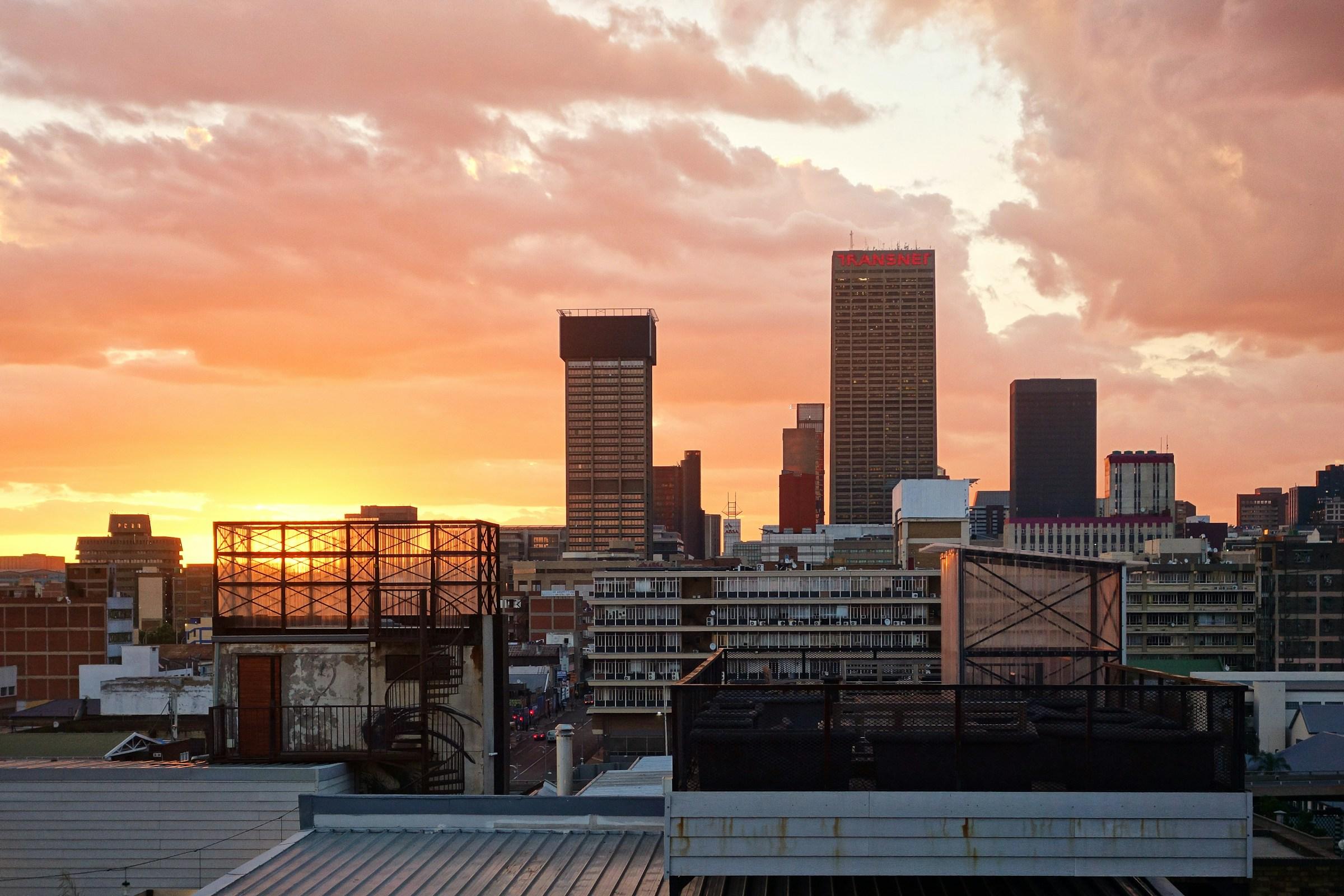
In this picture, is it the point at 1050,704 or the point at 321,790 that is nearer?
the point at 1050,704

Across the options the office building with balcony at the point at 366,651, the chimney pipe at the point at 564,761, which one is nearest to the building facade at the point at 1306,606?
the office building with balcony at the point at 366,651

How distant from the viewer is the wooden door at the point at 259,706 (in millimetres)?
27337

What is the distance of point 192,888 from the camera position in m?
23.9

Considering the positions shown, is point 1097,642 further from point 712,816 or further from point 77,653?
point 77,653

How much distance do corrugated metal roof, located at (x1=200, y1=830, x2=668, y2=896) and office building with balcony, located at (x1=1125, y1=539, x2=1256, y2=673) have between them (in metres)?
103

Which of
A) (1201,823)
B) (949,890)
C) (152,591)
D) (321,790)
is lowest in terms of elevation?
(152,591)

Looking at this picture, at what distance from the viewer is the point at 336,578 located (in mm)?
29094

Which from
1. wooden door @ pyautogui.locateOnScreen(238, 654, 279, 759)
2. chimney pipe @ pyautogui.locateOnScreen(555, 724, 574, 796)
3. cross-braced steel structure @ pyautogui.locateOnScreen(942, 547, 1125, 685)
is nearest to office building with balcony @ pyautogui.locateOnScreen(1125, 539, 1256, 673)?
cross-braced steel structure @ pyautogui.locateOnScreen(942, 547, 1125, 685)

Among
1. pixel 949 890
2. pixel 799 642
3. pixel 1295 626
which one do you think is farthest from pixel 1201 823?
pixel 1295 626

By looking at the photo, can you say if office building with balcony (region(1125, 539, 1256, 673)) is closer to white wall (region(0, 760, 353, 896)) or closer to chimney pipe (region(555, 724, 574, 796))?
chimney pipe (region(555, 724, 574, 796))

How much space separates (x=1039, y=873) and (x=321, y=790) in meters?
17.9

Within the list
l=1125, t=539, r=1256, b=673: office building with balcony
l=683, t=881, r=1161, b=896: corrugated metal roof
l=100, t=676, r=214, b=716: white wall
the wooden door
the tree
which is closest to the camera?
l=683, t=881, r=1161, b=896: corrugated metal roof

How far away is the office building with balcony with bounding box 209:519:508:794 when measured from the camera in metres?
27.1

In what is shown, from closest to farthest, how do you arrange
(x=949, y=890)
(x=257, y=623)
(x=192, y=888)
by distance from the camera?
(x=949, y=890)
(x=192, y=888)
(x=257, y=623)
